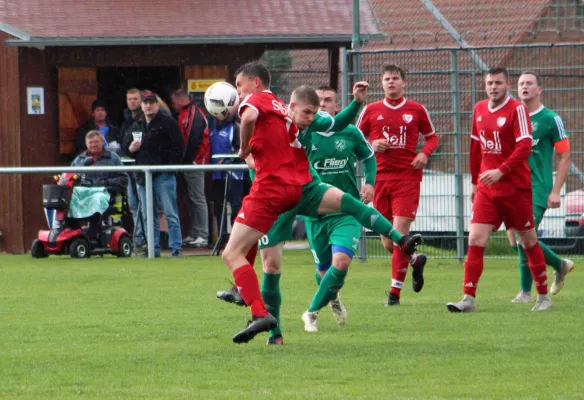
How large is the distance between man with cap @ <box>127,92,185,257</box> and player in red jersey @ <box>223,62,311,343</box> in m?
9.28

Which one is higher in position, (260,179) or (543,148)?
(543,148)

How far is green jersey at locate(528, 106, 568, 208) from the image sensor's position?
11891mm

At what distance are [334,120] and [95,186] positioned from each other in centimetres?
865

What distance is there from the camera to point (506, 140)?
35.9ft

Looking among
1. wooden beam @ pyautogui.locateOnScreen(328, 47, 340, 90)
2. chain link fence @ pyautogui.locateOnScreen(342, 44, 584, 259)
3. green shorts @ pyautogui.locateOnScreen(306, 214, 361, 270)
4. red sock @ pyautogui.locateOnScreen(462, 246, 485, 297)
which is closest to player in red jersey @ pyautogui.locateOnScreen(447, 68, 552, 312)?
red sock @ pyautogui.locateOnScreen(462, 246, 485, 297)

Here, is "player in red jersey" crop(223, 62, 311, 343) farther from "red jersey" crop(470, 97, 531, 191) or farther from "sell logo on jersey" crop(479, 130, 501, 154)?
"sell logo on jersey" crop(479, 130, 501, 154)

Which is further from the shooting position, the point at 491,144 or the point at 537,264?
the point at 537,264

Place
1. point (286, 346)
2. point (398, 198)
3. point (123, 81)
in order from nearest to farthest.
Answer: point (286, 346)
point (398, 198)
point (123, 81)

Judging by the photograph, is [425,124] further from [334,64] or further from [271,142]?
[334,64]

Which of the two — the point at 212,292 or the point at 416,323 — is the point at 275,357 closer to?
the point at 416,323

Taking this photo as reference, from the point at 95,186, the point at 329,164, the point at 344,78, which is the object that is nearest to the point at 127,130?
the point at 95,186

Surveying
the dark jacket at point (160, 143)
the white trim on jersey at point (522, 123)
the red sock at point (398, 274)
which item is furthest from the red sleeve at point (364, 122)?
the dark jacket at point (160, 143)

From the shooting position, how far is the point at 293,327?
10.0 m

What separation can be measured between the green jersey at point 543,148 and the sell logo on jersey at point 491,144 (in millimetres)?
1016
